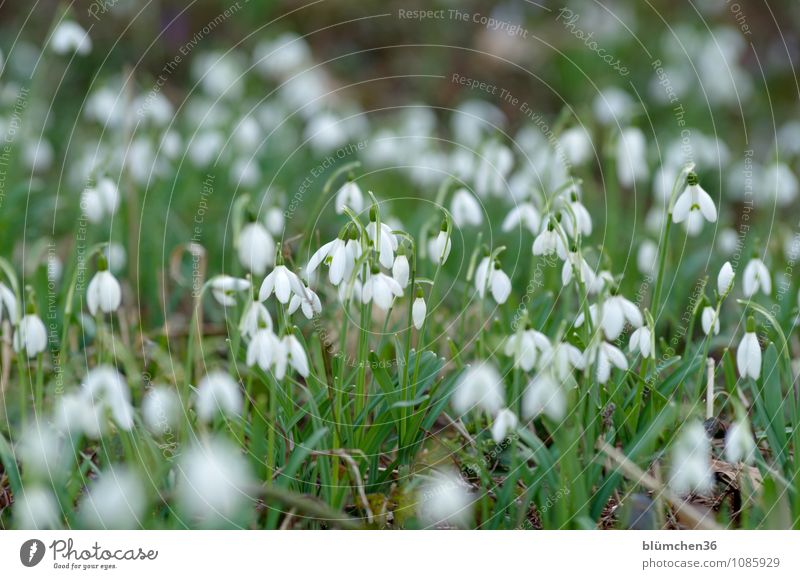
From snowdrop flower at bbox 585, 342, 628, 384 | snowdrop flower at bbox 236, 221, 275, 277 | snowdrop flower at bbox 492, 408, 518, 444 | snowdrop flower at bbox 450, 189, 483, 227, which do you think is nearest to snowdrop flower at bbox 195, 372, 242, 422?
snowdrop flower at bbox 236, 221, 275, 277

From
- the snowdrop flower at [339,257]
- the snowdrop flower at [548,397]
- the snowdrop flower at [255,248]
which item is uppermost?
the snowdrop flower at [255,248]

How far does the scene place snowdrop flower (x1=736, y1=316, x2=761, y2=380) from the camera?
2016 millimetres

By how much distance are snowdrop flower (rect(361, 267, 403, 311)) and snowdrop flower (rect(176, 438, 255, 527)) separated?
48 centimetres

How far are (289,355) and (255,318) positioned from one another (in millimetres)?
132

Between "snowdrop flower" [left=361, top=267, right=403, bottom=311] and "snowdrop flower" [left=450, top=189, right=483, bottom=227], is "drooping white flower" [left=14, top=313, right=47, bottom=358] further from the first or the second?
"snowdrop flower" [left=450, top=189, right=483, bottom=227]

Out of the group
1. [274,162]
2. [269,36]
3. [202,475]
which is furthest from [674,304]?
[269,36]

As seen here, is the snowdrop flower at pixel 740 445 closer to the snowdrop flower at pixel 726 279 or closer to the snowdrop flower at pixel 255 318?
the snowdrop flower at pixel 726 279

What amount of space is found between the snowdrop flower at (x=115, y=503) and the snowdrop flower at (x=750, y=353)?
56.2 inches

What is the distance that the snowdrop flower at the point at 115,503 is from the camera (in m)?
1.92

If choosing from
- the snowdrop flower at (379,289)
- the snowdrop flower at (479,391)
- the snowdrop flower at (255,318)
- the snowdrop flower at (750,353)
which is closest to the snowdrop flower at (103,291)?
the snowdrop flower at (255,318)

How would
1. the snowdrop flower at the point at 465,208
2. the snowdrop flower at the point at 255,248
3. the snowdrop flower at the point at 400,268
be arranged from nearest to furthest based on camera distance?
1. the snowdrop flower at the point at 400,268
2. the snowdrop flower at the point at 255,248
3. the snowdrop flower at the point at 465,208

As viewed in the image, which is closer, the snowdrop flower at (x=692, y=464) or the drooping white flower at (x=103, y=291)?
the snowdrop flower at (x=692, y=464)

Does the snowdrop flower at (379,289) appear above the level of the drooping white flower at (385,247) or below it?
below
